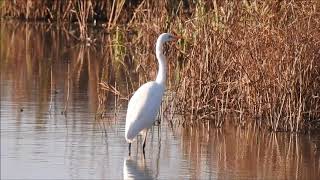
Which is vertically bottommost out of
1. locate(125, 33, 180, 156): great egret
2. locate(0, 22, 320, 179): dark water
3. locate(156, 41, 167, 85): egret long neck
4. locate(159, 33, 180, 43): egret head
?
locate(0, 22, 320, 179): dark water

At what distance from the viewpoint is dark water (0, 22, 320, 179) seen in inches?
356

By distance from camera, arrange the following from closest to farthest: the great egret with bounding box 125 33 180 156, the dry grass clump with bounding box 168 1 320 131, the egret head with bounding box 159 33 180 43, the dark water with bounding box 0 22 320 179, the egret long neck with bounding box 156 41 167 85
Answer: the dark water with bounding box 0 22 320 179
the great egret with bounding box 125 33 180 156
the egret long neck with bounding box 156 41 167 85
the egret head with bounding box 159 33 180 43
the dry grass clump with bounding box 168 1 320 131

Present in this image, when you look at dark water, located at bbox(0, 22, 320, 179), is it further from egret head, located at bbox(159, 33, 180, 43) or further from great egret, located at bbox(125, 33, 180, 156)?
egret head, located at bbox(159, 33, 180, 43)

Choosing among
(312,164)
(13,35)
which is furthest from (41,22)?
(312,164)

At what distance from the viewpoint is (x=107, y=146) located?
10.1 m

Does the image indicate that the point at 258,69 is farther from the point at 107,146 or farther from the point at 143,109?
the point at 107,146

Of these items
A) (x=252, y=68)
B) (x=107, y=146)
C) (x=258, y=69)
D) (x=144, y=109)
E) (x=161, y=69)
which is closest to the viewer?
(x=144, y=109)

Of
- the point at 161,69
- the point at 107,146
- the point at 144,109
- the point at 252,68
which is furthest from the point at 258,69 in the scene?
the point at 107,146

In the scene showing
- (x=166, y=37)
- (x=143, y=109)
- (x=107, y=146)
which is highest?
(x=166, y=37)

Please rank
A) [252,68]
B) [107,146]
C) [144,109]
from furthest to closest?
1. [252,68]
2. [107,146]
3. [144,109]

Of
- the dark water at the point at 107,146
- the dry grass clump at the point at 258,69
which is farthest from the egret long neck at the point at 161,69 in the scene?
the dry grass clump at the point at 258,69

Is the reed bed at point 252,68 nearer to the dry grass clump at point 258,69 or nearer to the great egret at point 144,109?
the dry grass clump at point 258,69

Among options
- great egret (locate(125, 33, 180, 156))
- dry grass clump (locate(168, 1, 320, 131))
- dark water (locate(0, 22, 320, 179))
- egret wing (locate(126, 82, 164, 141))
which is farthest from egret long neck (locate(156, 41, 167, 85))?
dry grass clump (locate(168, 1, 320, 131))

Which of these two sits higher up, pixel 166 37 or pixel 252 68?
pixel 166 37
